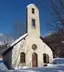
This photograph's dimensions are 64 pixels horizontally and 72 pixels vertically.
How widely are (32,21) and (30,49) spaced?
4.64 metres

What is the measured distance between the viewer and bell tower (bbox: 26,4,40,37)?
2350cm

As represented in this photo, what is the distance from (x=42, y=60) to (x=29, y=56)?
2.50 meters

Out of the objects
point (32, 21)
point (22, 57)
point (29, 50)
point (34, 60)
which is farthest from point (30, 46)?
point (32, 21)

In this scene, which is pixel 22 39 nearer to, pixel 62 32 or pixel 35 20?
pixel 35 20

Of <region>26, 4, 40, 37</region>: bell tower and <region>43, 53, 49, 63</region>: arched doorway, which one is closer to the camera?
<region>26, 4, 40, 37</region>: bell tower

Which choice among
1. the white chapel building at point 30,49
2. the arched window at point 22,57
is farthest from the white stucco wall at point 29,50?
the arched window at point 22,57

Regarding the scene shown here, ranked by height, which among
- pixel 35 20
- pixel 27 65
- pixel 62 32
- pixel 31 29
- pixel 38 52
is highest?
pixel 35 20

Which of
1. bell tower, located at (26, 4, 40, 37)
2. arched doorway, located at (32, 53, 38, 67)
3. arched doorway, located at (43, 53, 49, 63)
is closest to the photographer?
arched doorway, located at (32, 53, 38, 67)

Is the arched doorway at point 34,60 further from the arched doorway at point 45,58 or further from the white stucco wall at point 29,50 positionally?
the arched doorway at point 45,58

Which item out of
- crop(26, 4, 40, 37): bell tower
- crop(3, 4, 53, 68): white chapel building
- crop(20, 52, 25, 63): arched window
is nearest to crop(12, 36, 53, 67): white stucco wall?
crop(3, 4, 53, 68): white chapel building

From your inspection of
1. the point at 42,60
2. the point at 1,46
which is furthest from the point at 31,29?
the point at 1,46

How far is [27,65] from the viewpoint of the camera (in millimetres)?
22328

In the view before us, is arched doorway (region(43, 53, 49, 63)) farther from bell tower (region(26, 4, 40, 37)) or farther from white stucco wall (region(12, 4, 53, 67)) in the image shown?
bell tower (region(26, 4, 40, 37))

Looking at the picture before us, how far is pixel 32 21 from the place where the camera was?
24.3m
